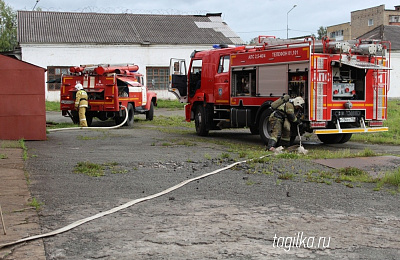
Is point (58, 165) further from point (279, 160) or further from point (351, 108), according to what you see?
point (351, 108)

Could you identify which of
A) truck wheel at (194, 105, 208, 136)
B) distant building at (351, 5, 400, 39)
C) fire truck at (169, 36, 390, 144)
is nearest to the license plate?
fire truck at (169, 36, 390, 144)

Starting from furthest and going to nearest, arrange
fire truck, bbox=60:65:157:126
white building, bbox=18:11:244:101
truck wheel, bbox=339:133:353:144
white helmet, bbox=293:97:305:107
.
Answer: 1. white building, bbox=18:11:244:101
2. fire truck, bbox=60:65:157:126
3. truck wheel, bbox=339:133:353:144
4. white helmet, bbox=293:97:305:107

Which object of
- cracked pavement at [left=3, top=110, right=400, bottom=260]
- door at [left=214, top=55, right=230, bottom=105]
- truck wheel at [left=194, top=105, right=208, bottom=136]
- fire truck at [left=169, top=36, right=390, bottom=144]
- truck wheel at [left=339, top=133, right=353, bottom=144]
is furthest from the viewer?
truck wheel at [left=194, top=105, right=208, bottom=136]

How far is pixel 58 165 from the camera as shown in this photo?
34.2 feet

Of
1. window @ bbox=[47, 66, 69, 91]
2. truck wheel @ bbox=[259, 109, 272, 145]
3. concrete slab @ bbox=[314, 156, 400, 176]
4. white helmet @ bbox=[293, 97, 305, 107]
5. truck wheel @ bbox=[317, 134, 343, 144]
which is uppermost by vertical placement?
window @ bbox=[47, 66, 69, 91]

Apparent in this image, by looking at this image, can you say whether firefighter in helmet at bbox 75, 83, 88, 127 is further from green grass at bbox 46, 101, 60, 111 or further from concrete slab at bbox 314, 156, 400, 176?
green grass at bbox 46, 101, 60, 111

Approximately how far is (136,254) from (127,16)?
38.6 metres

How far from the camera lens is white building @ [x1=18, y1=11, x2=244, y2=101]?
36.5 metres

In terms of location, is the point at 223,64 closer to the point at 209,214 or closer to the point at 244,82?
the point at 244,82

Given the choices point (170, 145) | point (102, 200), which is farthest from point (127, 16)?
point (102, 200)

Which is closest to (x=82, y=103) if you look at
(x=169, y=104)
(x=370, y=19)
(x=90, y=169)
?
(x=90, y=169)

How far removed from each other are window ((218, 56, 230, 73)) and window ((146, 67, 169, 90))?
22290mm

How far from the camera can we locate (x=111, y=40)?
3747 cm

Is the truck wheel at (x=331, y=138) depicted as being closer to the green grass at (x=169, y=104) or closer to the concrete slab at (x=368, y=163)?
the concrete slab at (x=368, y=163)
